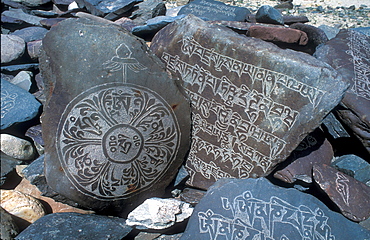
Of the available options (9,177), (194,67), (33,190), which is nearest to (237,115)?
(194,67)

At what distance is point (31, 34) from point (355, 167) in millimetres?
5506

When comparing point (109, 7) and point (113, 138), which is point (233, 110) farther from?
point (109, 7)

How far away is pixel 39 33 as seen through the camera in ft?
19.0

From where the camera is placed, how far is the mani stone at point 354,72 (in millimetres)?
3328

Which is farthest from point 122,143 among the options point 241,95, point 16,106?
point 16,106

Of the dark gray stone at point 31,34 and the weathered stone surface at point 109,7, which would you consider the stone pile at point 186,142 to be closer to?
the dark gray stone at point 31,34

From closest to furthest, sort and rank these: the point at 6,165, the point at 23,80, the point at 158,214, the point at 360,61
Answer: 1. the point at 158,214
2. the point at 6,165
3. the point at 360,61
4. the point at 23,80

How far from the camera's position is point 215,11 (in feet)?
21.9

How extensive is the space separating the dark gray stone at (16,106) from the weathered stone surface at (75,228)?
1.47 meters

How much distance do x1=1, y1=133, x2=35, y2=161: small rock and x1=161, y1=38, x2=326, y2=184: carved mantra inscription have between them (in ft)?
5.99

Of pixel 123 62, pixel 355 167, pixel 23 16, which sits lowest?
pixel 23 16

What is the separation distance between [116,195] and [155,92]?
982 millimetres

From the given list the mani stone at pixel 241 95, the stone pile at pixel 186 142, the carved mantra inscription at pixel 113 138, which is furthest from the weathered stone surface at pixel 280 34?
the carved mantra inscription at pixel 113 138

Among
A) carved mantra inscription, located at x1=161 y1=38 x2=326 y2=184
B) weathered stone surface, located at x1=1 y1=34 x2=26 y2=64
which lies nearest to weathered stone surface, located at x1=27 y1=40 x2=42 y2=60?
weathered stone surface, located at x1=1 y1=34 x2=26 y2=64
